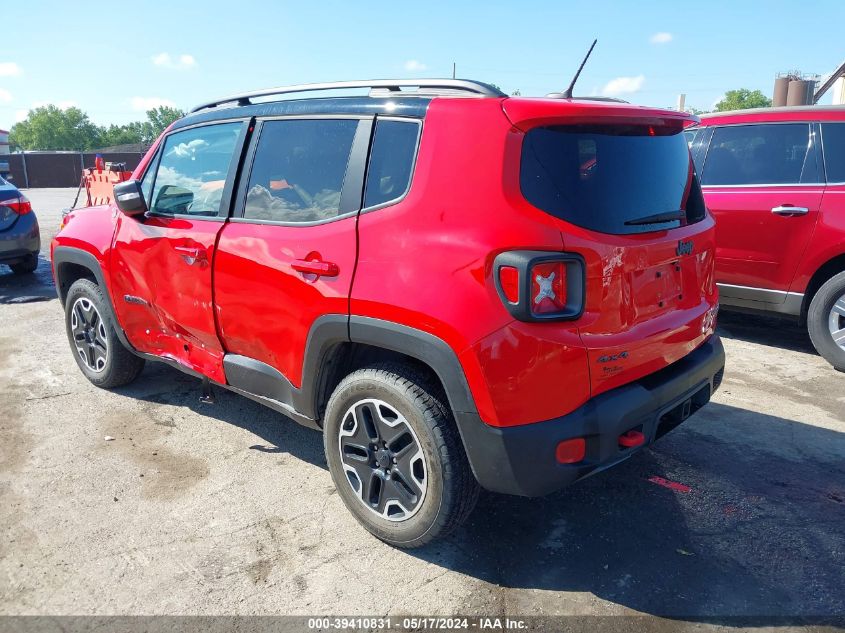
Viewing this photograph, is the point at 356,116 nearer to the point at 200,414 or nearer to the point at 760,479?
the point at 200,414

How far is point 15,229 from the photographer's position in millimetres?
8297

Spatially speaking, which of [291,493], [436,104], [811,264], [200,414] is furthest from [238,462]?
[811,264]

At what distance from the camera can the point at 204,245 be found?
11.2ft

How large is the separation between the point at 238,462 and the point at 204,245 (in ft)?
4.00

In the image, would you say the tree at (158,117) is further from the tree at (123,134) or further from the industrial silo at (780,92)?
the industrial silo at (780,92)

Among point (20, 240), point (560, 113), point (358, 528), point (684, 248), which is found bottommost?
point (358, 528)

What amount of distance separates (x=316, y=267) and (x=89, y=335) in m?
2.72

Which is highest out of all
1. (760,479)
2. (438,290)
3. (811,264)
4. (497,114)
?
(497,114)

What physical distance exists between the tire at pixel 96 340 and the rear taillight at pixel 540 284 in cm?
307

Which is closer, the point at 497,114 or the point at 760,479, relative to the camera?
the point at 497,114

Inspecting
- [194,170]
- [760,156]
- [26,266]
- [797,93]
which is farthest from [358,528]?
[797,93]

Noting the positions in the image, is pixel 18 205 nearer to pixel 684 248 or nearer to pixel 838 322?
pixel 684 248

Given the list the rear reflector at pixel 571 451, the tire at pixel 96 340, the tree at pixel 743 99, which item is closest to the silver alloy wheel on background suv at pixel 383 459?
the rear reflector at pixel 571 451

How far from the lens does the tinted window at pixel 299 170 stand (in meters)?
2.90
